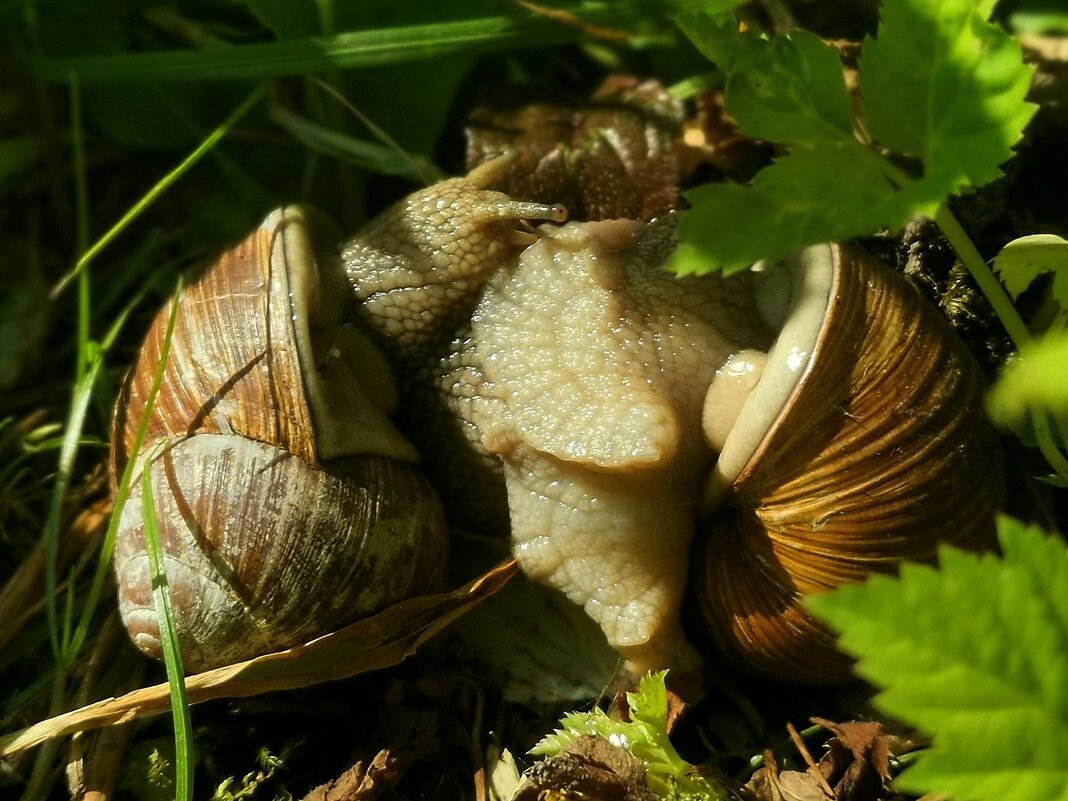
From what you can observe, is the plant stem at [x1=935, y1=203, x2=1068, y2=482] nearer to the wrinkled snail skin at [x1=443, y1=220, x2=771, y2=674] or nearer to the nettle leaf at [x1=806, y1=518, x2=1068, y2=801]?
the wrinkled snail skin at [x1=443, y1=220, x2=771, y2=674]

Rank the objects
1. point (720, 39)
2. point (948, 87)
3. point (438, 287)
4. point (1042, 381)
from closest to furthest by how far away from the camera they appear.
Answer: point (1042, 381) < point (948, 87) < point (720, 39) < point (438, 287)

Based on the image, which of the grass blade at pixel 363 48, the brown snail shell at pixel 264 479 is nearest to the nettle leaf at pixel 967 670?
the brown snail shell at pixel 264 479

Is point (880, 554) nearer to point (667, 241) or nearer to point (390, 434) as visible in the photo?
point (667, 241)

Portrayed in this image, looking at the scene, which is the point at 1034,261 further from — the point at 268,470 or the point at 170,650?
the point at 170,650

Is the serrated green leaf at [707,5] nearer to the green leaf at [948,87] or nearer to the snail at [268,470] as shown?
the green leaf at [948,87]

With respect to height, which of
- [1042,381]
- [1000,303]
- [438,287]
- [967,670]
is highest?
[1042,381]

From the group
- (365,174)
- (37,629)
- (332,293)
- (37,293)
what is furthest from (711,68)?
(37,629)

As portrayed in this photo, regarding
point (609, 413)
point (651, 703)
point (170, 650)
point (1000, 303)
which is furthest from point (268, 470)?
point (1000, 303)
